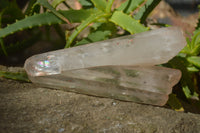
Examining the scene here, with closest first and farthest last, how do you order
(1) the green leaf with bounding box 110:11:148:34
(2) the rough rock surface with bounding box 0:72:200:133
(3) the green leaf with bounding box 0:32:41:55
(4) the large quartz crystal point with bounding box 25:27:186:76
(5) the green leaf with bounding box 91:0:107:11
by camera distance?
1. (2) the rough rock surface with bounding box 0:72:200:133
2. (4) the large quartz crystal point with bounding box 25:27:186:76
3. (1) the green leaf with bounding box 110:11:148:34
4. (5) the green leaf with bounding box 91:0:107:11
5. (3) the green leaf with bounding box 0:32:41:55

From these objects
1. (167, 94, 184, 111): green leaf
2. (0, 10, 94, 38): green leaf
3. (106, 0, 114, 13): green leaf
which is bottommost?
(167, 94, 184, 111): green leaf

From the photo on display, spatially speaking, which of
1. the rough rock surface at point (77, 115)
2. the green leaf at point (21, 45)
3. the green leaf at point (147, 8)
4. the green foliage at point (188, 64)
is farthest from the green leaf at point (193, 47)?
the green leaf at point (21, 45)

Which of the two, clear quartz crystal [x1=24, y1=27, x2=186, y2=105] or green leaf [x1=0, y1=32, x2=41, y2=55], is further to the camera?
green leaf [x1=0, y1=32, x2=41, y2=55]

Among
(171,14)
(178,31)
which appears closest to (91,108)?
(178,31)

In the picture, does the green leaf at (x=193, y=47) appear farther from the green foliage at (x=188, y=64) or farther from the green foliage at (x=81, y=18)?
the green foliage at (x=81, y=18)

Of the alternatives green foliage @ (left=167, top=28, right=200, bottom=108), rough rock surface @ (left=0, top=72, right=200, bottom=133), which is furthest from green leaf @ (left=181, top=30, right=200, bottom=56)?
rough rock surface @ (left=0, top=72, right=200, bottom=133)

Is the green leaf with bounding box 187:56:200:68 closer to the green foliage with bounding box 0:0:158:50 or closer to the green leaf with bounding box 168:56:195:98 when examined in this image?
the green leaf with bounding box 168:56:195:98
